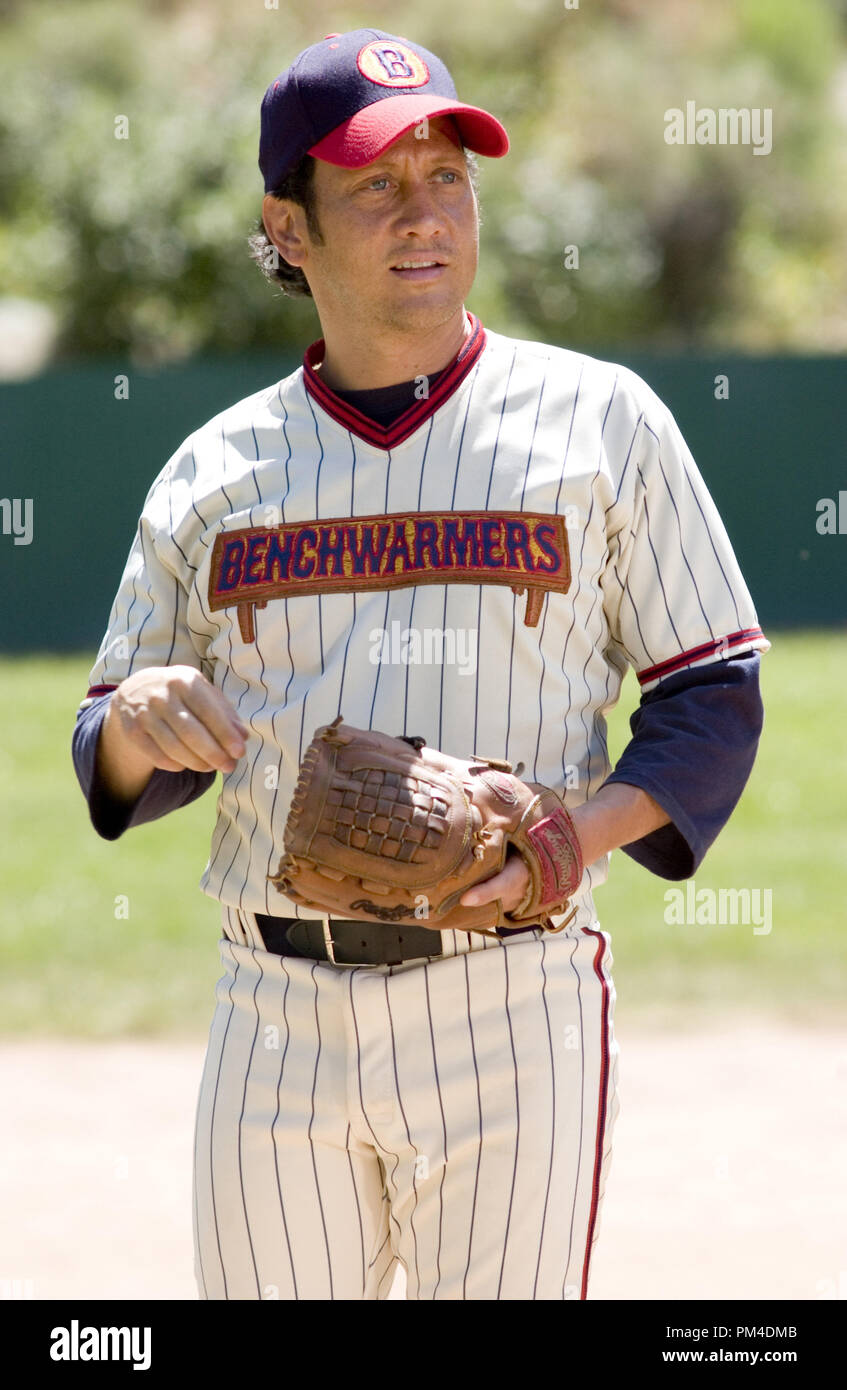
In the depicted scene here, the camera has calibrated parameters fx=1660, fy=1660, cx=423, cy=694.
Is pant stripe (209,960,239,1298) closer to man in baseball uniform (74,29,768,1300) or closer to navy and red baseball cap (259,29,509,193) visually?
man in baseball uniform (74,29,768,1300)

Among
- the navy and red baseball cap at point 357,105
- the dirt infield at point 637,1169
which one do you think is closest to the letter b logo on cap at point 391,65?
the navy and red baseball cap at point 357,105

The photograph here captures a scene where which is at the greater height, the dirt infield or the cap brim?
the cap brim

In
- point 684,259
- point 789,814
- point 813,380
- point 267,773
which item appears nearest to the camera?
point 267,773

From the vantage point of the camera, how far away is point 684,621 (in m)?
1.99

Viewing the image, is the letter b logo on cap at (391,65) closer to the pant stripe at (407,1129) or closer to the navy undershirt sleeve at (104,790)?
the navy undershirt sleeve at (104,790)

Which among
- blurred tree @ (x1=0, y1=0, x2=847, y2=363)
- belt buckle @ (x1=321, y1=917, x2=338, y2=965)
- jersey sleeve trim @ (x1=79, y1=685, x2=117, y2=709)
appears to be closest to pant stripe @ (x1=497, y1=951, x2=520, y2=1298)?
belt buckle @ (x1=321, y1=917, x2=338, y2=965)

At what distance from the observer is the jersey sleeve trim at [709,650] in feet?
6.51

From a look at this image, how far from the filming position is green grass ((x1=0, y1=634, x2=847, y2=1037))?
18.1ft

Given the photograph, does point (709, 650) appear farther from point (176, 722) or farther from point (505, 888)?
point (176, 722)

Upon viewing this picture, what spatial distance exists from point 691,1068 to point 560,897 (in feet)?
10.4

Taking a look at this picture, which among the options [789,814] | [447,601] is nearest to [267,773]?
[447,601]

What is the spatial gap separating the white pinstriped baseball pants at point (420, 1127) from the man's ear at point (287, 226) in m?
0.91

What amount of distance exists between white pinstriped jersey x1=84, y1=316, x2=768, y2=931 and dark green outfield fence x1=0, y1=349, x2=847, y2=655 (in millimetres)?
10061

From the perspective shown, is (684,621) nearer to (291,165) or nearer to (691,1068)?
(291,165)
